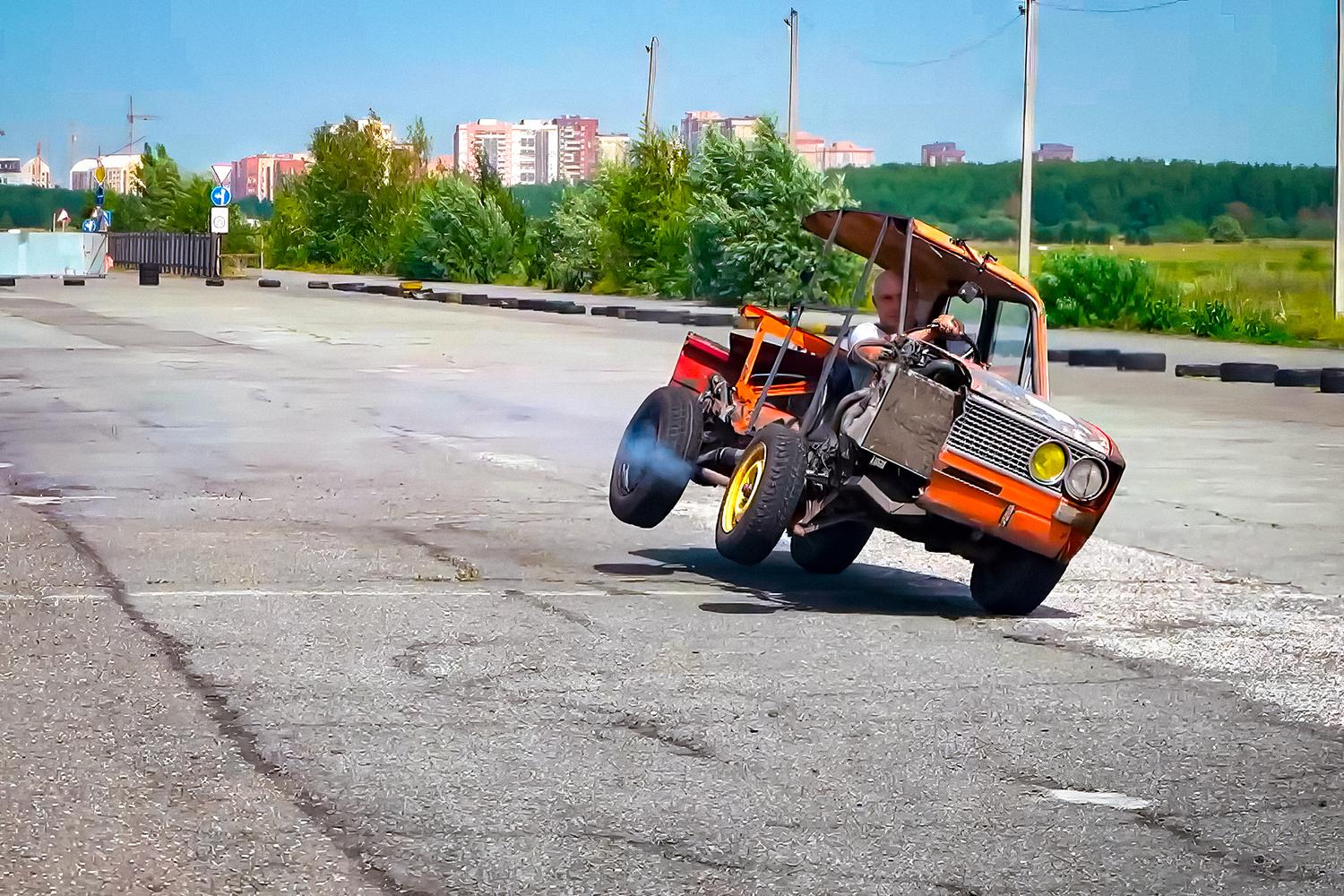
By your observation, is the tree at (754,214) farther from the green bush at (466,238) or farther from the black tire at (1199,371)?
the black tire at (1199,371)

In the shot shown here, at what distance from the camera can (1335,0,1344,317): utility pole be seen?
3597cm

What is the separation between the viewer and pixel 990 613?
30.1 feet

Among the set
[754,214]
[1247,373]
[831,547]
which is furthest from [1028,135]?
[831,547]

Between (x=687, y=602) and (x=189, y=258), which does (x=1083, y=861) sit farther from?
(x=189, y=258)

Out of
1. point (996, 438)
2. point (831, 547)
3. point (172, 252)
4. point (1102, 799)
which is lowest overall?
point (1102, 799)

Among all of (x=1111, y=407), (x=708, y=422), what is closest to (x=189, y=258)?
(x=1111, y=407)

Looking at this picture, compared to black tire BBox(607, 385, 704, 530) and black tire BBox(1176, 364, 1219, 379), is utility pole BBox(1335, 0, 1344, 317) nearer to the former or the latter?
black tire BBox(1176, 364, 1219, 379)

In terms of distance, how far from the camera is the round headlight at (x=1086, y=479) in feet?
28.9

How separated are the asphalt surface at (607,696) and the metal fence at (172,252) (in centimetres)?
5820

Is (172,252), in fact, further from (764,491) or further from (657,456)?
(764,491)

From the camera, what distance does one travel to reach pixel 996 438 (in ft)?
28.8

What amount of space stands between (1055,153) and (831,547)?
157 feet

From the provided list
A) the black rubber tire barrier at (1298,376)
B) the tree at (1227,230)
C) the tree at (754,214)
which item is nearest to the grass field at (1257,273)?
the tree at (1227,230)

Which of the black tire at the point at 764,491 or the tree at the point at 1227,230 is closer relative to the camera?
the black tire at the point at 764,491
